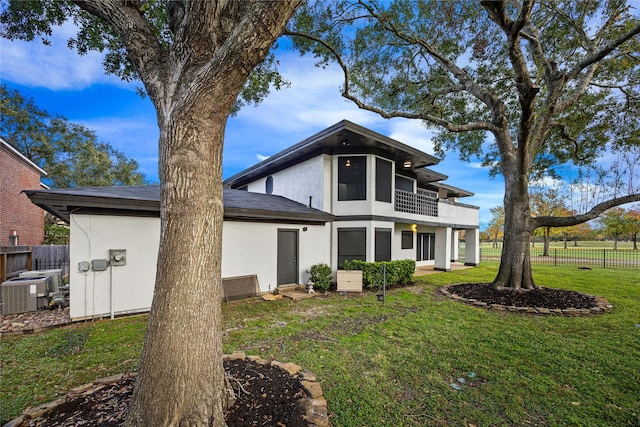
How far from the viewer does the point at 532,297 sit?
7539mm

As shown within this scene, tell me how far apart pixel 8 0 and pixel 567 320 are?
1340 centimetres

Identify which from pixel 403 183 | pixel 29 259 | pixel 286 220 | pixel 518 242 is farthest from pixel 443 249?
pixel 29 259

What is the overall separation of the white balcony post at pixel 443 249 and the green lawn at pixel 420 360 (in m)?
7.40

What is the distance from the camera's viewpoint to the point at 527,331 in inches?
209

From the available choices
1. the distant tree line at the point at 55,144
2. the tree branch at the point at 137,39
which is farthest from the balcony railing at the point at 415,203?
the distant tree line at the point at 55,144

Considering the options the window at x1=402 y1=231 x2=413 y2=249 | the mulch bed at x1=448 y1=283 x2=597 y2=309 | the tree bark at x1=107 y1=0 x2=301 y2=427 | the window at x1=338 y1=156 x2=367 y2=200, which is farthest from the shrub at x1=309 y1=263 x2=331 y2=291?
the tree bark at x1=107 y1=0 x2=301 y2=427

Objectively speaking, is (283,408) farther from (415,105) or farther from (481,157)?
(481,157)

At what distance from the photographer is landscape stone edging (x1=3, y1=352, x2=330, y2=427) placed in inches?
90.2

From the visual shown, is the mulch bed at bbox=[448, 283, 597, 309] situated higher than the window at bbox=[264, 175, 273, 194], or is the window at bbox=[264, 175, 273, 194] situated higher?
the window at bbox=[264, 175, 273, 194]

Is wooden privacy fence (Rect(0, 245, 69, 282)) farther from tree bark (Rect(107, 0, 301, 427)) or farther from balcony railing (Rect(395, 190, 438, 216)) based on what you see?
balcony railing (Rect(395, 190, 438, 216))

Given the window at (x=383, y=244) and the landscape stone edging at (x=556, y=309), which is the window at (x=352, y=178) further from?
the landscape stone edging at (x=556, y=309)

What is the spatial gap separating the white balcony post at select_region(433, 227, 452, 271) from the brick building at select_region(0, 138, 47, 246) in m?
19.9

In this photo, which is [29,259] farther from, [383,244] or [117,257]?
[383,244]

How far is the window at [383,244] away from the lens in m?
10.5
